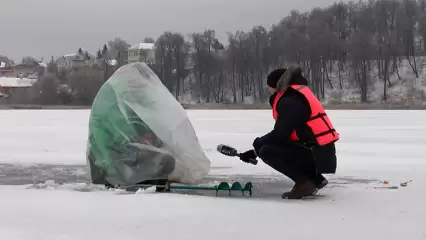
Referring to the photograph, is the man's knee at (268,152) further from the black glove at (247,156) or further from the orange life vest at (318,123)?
the orange life vest at (318,123)

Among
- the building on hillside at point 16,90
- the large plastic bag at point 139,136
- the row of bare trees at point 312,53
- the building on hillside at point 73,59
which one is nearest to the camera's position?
the large plastic bag at point 139,136

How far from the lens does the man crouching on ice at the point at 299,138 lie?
4.87 m

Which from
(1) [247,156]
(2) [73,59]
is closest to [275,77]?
(1) [247,156]

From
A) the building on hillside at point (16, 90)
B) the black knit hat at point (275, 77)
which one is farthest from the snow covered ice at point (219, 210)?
the building on hillside at point (16, 90)

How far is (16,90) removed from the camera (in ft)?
309

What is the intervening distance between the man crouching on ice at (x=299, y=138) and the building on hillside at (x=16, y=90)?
7612 centimetres

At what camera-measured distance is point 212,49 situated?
8519 centimetres

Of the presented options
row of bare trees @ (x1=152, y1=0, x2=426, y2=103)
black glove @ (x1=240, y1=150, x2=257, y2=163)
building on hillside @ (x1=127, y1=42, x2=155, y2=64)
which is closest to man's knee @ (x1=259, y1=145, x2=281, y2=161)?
black glove @ (x1=240, y1=150, x2=257, y2=163)

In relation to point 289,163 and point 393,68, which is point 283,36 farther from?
point 289,163

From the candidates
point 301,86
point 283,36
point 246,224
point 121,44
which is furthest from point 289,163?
point 121,44

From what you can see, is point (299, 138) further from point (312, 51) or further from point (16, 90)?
point (16, 90)

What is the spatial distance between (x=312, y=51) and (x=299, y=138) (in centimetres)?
6872

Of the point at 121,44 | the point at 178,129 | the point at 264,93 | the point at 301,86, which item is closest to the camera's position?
the point at 301,86

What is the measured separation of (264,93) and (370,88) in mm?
14187
